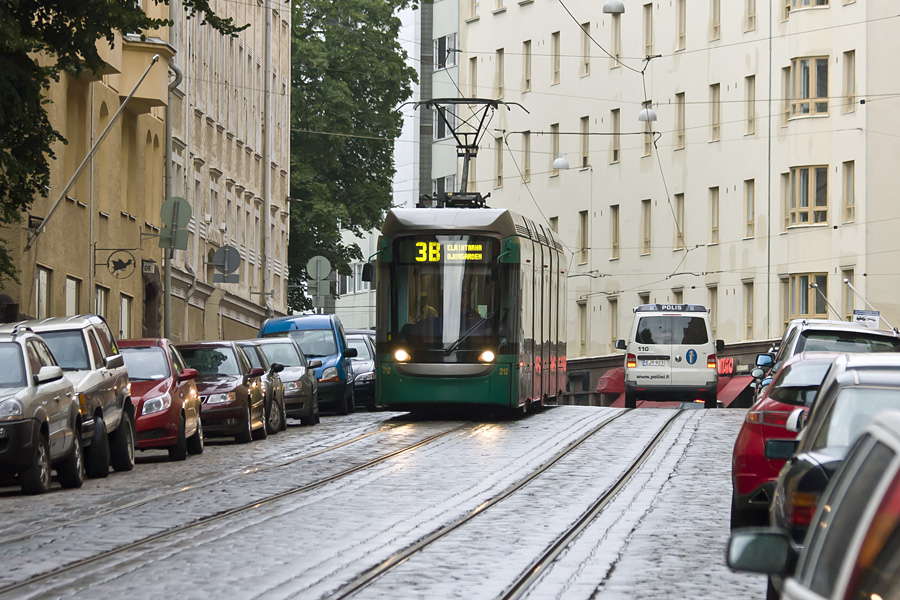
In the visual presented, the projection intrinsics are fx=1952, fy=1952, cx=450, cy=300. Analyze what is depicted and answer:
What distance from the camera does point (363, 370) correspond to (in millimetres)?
40094

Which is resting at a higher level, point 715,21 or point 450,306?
point 715,21

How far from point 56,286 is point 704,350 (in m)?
14.7

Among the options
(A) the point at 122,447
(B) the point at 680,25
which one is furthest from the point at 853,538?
(B) the point at 680,25

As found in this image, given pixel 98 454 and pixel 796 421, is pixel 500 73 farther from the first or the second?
pixel 796 421

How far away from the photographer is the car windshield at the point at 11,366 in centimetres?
1805

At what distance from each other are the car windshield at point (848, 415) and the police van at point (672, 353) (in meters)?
33.4

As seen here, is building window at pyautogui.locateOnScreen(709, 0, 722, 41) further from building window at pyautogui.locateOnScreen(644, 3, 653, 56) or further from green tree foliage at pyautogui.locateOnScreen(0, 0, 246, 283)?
green tree foliage at pyautogui.locateOnScreen(0, 0, 246, 283)

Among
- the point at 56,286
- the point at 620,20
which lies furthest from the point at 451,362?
the point at 620,20

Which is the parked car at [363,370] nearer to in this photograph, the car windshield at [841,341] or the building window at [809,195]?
the car windshield at [841,341]

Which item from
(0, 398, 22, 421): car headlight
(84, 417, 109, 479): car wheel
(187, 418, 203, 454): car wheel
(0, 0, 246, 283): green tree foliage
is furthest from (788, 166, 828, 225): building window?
(0, 398, 22, 421): car headlight

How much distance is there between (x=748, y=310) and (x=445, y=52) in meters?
26.1

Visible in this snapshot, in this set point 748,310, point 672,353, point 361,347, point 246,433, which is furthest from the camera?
point 748,310

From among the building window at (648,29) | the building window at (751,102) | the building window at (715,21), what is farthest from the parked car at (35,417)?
the building window at (648,29)

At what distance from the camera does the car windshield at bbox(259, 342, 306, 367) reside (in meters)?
33.3
